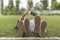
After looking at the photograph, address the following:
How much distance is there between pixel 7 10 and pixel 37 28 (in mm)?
4683

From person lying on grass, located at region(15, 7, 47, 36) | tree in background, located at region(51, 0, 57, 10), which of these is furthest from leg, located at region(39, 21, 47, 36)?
tree in background, located at region(51, 0, 57, 10)

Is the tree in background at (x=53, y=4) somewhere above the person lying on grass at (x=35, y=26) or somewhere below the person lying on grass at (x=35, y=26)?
above

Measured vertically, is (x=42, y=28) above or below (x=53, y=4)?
below

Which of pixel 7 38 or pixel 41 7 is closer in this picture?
pixel 7 38

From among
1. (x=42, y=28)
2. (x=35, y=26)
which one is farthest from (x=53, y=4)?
(x=42, y=28)

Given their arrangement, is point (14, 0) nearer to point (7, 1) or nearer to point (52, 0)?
point (7, 1)

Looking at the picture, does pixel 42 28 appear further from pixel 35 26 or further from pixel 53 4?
pixel 53 4

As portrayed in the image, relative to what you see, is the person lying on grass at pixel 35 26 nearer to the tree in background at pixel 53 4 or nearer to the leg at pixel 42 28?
the leg at pixel 42 28

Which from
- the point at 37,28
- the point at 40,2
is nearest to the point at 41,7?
the point at 40,2

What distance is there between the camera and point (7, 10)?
29.0ft

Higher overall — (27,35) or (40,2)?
(40,2)

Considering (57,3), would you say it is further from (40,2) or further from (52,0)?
(40,2)

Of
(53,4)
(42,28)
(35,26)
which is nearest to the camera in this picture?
(42,28)

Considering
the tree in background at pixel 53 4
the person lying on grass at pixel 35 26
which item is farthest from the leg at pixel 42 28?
the tree in background at pixel 53 4
